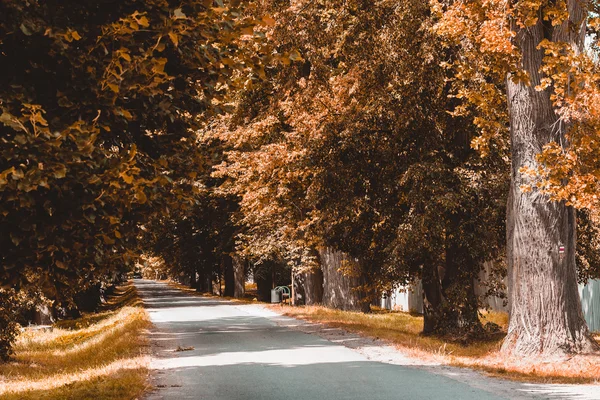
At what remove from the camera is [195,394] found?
10.6 m

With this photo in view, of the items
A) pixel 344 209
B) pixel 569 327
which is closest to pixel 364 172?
pixel 344 209

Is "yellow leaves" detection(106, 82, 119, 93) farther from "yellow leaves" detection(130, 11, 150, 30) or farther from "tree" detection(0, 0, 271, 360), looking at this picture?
"yellow leaves" detection(130, 11, 150, 30)

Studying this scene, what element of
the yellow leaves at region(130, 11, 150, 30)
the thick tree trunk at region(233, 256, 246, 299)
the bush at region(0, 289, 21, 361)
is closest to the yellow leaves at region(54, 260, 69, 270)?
the yellow leaves at region(130, 11, 150, 30)

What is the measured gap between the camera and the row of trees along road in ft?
21.9

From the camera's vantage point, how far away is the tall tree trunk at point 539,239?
1400 centimetres

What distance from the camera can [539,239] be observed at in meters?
14.1

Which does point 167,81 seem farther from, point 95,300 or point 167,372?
point 95,300

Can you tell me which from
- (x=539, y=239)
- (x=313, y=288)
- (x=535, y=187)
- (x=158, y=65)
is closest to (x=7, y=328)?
(x=539, y=239)

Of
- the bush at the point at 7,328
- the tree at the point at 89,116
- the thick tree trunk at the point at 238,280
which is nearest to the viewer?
the tree at the point at 89,116

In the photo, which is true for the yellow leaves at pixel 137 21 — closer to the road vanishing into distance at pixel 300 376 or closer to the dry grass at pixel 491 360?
the road vanishing into distance at pixel 300 376

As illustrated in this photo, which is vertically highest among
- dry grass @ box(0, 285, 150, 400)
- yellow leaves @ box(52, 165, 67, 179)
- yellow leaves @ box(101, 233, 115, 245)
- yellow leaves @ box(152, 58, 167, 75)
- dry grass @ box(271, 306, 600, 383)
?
yellow leaves @ box(152, 58, 167, 75)

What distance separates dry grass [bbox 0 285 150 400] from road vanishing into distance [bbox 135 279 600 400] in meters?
0.41

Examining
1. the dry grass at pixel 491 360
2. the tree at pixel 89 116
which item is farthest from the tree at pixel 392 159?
the tree at pixel 89 116

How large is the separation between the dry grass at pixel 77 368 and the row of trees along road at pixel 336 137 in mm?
1605
